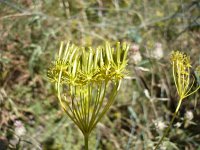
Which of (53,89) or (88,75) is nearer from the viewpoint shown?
(88,75)

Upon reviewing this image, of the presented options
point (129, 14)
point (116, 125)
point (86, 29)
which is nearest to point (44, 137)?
point (116, 125)

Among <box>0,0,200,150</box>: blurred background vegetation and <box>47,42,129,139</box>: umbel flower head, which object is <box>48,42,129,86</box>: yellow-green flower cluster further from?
<box>0,0,200,150</box>: blurred background vegetation

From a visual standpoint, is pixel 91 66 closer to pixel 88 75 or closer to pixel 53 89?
pixel 88 75

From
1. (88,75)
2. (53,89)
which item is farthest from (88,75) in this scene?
(53,89)

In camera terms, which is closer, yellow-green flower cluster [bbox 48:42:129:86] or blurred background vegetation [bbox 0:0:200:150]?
yellow-green flower cluster [bbox 48:42:129:86]

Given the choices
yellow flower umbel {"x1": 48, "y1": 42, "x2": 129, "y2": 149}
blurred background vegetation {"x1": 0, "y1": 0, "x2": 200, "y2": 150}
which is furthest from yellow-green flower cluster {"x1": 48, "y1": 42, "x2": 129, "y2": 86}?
blurred background vegetation {"x1": 0, "y1": 0, "x2": 200, "y2": 150}
